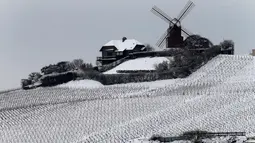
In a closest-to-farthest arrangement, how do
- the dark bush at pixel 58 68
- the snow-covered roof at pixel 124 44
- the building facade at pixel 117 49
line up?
the dark bush at pixel 58 68
the building facade at pixel 117 49
the snow-covered roof at pixel 124 44

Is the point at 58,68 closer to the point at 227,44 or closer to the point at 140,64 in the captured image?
the point at 140,64

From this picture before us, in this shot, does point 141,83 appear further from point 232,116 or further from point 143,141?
point 143,141

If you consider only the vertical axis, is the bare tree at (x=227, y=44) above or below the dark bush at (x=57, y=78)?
above

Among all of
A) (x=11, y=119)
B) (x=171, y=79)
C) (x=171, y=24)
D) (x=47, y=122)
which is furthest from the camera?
(x=171, y=24)

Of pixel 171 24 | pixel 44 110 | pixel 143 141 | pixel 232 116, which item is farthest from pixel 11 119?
pixel 171 24

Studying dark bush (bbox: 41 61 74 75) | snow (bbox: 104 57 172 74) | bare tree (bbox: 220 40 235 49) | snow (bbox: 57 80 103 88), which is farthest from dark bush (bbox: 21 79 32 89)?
bare tree (bbox: 220 40 235 49)

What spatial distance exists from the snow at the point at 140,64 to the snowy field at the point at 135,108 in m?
6.33

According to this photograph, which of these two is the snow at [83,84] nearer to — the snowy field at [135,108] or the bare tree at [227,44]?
the snowy field at [135,108]

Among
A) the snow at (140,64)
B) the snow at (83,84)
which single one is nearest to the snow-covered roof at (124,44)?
the snow at (140,64)

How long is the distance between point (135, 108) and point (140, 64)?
68.9 feet

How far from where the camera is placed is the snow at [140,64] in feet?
176

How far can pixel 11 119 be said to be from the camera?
3512 centimetres

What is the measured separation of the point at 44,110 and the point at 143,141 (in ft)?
46.7

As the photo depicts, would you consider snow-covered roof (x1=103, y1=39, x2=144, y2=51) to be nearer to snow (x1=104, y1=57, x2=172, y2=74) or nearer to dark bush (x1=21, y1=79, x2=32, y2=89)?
snow (x1=104, y1=57, x2=172, y2=74)
